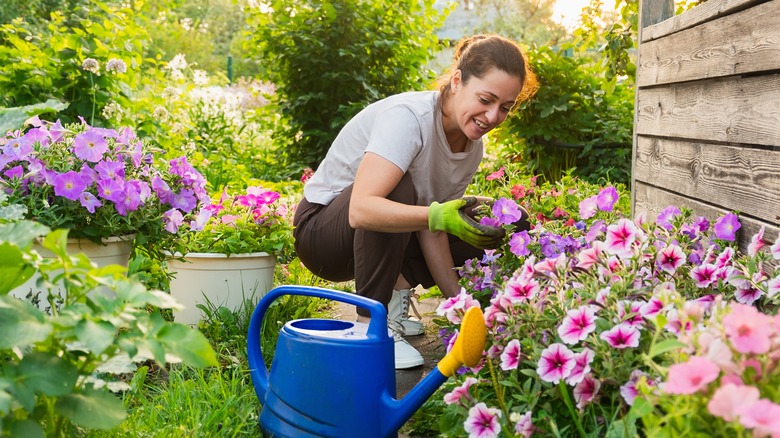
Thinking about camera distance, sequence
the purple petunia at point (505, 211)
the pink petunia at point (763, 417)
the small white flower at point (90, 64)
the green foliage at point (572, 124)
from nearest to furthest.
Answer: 1. the pink petunia at point (763, 417)
2. the purple petunia at point (505, 211)
3. the small white flower at point (90, 64)
4. the green foliage at point (572, 124)

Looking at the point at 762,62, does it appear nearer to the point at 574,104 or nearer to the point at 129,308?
the point at 129,308

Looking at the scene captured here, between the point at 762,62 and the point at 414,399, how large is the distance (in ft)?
3.41

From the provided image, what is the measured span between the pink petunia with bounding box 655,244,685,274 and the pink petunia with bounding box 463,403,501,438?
0.45 metres

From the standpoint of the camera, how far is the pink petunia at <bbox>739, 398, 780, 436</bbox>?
0.73m

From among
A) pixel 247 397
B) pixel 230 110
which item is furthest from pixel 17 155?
pixel 230 110

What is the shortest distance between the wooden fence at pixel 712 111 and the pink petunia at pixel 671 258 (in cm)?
31

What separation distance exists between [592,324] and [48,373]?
0.80 meters

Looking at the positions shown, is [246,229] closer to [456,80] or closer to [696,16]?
[456,80]

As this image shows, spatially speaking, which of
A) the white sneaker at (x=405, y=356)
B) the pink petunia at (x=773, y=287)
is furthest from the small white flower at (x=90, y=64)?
the pink petunia at (x=773, y=287)

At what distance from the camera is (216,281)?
97.0 inches

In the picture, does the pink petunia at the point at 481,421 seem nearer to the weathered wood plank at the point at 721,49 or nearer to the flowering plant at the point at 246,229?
the weathered wood plank at the point at 721,49

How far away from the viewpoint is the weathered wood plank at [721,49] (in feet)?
5.48

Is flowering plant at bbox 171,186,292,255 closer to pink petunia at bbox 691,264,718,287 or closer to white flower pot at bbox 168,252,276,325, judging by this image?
white flower pot at bbox 168,252,276,325

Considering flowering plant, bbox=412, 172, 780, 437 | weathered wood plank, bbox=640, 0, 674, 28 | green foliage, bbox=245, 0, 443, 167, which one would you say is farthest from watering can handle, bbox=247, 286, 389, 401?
green foliage, bbox=245, 0, 443, 167
